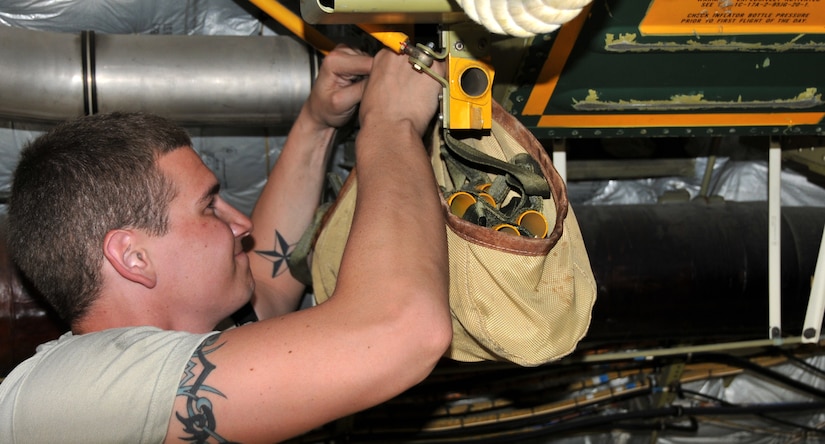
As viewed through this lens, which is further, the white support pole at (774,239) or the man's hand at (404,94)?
the white support pole at (774,239)

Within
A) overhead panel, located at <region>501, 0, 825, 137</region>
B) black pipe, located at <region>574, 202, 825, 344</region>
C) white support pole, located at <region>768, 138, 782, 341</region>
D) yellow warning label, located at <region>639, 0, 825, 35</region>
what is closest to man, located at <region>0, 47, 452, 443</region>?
overhead panel, located at <region>501, 0, 825, 137</region>

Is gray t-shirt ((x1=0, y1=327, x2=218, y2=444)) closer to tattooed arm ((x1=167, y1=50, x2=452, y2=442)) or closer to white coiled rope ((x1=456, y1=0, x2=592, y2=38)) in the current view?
tattooed arm ((x1=167, y1=50, x2=452, y2=442))

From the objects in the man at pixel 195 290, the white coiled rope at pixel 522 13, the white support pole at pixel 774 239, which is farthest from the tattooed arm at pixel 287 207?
the white support pole at pixel 774 239

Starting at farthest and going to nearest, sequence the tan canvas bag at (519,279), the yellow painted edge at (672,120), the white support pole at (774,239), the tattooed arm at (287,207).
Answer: the white support pole at (774,239) < the tattooed arm at (287,207) < the yellow painted edge at (672,120) < the tan canvas bag at (519,279)

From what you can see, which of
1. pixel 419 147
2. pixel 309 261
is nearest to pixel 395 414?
pixel 309 261

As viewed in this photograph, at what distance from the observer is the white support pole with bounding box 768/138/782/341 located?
1.64 metres

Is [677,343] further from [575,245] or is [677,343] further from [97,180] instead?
[97,180]

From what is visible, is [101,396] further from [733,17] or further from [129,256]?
[733,17]

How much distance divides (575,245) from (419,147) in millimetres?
288

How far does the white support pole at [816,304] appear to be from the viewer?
5.23ft

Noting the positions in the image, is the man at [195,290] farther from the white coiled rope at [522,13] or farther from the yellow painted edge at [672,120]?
the yellow painted edge at [672,120]

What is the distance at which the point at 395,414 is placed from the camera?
81.3 inches

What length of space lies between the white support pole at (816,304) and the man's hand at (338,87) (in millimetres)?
1006

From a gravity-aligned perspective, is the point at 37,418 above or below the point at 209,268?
below
